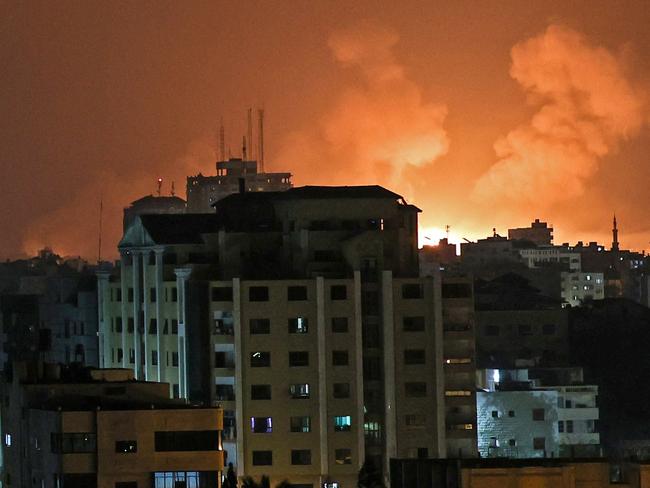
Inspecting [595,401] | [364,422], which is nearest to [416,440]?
[364,422]

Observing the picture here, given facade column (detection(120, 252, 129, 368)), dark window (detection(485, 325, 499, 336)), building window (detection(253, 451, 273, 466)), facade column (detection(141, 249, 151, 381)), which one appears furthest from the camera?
dark window (detection(485, 325, 499, 336))

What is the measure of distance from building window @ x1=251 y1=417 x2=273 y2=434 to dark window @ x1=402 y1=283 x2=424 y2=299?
4146 millimetres

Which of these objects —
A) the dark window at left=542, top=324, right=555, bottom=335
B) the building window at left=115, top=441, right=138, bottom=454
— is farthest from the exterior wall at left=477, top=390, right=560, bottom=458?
the building window at left=115, top=441, right=138, bottom=454

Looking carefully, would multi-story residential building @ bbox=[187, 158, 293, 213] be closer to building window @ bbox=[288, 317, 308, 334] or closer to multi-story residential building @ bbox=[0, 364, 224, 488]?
building window @ bbox=[288, 317, 308, 334]

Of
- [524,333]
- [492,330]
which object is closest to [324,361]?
[524,333]

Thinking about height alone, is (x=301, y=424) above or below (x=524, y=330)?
below

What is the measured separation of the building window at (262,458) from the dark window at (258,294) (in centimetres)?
342

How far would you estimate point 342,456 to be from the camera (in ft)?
231

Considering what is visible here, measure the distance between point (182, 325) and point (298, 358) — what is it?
13.7ft

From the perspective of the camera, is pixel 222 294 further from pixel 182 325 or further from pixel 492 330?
pixel 492 330

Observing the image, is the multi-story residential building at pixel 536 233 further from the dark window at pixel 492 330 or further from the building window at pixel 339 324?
the building window at pixel 339 324

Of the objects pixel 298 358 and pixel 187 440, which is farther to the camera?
pixel 298 358

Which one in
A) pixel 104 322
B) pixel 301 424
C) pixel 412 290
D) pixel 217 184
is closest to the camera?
pixel 301 424

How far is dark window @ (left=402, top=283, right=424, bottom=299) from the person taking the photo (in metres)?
71.4
